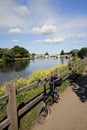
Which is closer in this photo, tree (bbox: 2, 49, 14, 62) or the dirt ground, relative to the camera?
the dirt ground

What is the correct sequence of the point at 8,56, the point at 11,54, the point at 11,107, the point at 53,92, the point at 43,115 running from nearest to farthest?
the point at 11,107
the point at 43,115
the point at 53,92
the point at 8,56
the point at 11,54

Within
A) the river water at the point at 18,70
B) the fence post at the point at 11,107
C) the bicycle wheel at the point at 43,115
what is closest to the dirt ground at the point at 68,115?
the bicycle wheel at the point at 43,115

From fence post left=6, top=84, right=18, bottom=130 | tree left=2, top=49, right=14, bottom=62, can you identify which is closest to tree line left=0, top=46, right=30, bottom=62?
tree left=2, top=49, right=14, bottom=62

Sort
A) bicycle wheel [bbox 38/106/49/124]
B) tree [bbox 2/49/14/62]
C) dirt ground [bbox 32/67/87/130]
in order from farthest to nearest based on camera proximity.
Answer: tree [bbox 2/49/14/62]
bicycle wheel [bbox 38/106/49/124]
dirt ground [bbox 32/67/87/130]

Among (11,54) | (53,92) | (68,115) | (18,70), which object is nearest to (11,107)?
(68,115)

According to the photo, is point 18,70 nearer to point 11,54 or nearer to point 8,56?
point 8,56

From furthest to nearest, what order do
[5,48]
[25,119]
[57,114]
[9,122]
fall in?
[5,48] → [57,114] → [25,119] → [9,122]

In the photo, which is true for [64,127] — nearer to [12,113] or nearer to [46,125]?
[46,125]


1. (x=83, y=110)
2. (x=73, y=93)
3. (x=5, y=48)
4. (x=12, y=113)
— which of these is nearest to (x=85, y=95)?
(x=73, y=93)

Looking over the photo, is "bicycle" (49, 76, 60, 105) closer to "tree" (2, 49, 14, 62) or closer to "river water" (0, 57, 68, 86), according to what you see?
"river water" (0, 57, 68, 86)

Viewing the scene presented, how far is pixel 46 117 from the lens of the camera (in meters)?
6.75

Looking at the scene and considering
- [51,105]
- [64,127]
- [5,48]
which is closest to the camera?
[64,127]

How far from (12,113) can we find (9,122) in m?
0.26

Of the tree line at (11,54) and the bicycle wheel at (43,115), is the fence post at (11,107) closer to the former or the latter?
the bicycle wheel at (43,115)
